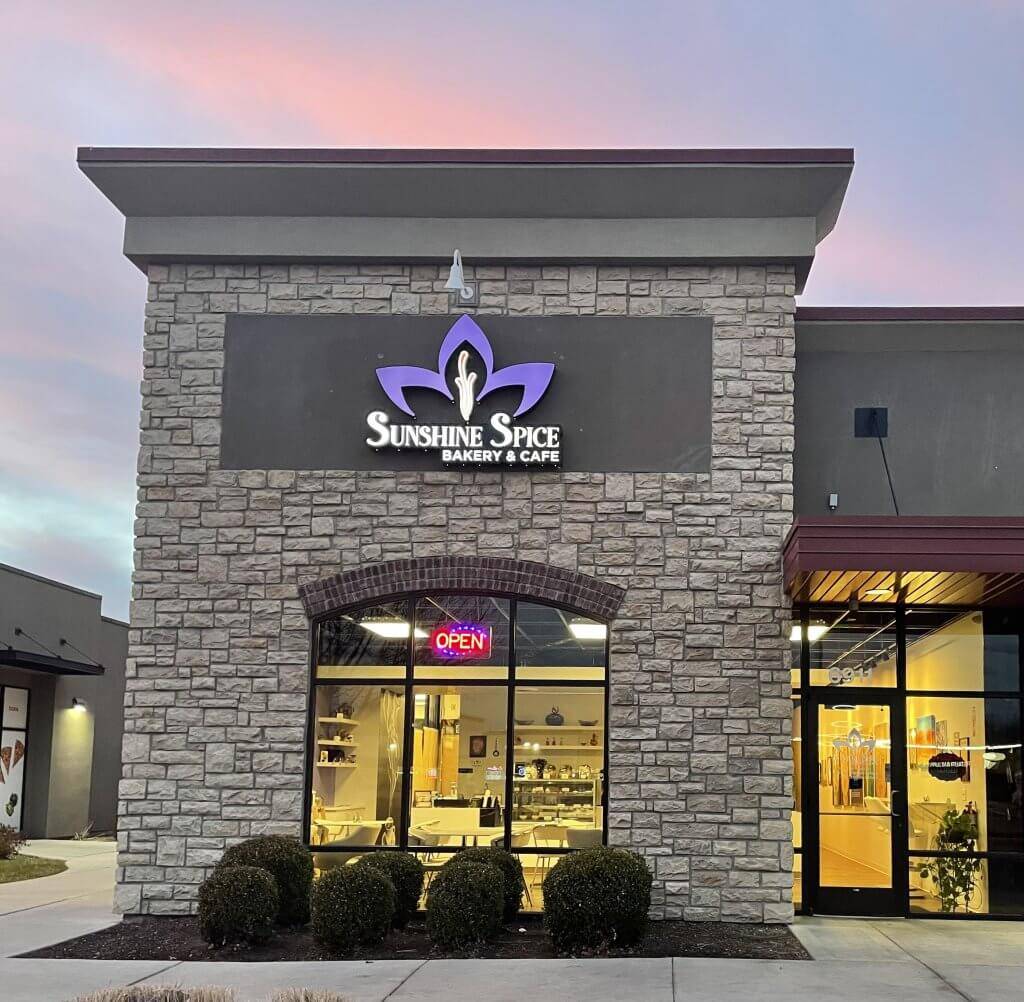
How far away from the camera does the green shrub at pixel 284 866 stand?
12.8 meters

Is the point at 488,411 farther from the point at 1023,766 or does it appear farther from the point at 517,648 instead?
the point at 1023,766

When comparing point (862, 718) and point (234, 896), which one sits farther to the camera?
point (862, 718)

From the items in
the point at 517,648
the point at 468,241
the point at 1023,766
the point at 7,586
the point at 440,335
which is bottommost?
the point at 1023,766

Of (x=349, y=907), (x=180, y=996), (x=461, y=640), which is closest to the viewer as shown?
(x=180, y=996)

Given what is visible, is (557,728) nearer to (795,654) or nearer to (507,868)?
(507,868)

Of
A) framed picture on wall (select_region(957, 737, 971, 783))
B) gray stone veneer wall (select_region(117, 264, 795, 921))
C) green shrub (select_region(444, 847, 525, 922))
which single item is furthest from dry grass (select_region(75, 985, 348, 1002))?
framed picture on wall (select_region(957, 737, 971, 783))

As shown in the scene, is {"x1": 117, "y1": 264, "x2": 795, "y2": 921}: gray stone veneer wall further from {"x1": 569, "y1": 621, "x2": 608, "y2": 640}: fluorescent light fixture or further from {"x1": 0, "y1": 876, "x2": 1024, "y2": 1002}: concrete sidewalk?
{"x1": 0, "y1": 876, "x2": 1024, "y2": 1002}: concrete sidewalk

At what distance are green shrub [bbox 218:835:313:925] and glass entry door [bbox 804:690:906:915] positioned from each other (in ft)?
17.9

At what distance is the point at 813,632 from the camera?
14.9 m

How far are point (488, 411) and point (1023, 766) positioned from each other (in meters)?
7.09

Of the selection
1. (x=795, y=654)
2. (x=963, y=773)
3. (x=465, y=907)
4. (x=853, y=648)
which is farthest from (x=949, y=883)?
(x=465, y=907)

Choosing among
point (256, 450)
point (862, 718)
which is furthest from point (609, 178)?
point (862, 718)

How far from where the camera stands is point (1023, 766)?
48.4 ft

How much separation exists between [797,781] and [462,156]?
7.69m
